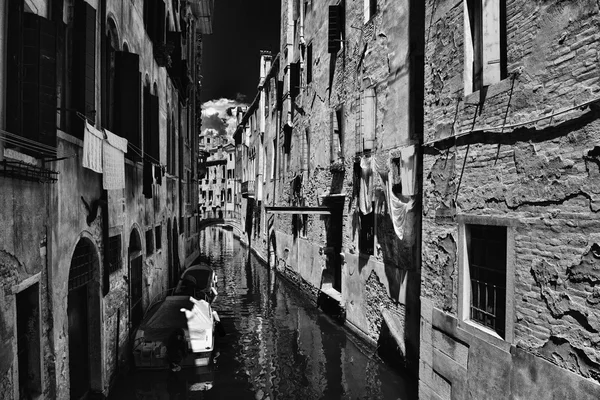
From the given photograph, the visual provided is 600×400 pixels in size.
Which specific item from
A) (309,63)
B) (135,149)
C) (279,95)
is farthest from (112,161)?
(279,95)

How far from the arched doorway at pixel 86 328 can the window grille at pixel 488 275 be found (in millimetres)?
6028

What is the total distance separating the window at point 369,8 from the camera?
12.2m

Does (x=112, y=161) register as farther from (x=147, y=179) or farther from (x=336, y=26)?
(x=336, y=26)

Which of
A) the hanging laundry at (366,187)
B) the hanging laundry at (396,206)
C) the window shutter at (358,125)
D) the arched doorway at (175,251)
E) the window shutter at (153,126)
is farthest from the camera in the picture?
the arched doorway at (175,251)

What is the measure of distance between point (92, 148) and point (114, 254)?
2.77m

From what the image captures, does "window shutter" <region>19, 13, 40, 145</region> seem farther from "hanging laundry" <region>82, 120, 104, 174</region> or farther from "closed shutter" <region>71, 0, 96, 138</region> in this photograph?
"closed shutter" <region>71, 0, 96, 138</region>

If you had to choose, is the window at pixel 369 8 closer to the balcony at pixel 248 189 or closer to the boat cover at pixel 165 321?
the boat cover at pixel 165 321

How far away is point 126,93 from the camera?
352 inches

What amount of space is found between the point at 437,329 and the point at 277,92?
67.1ft

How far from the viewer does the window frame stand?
5547 mm

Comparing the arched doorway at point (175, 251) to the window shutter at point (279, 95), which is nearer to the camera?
the arched doorway at point (175, 251)

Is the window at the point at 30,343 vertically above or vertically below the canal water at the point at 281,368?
above

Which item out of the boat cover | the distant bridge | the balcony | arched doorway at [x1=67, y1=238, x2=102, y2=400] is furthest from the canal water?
the distant bridge

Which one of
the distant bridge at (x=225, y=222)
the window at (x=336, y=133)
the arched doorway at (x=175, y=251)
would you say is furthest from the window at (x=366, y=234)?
the distant bridge at (x=225, y=222)
